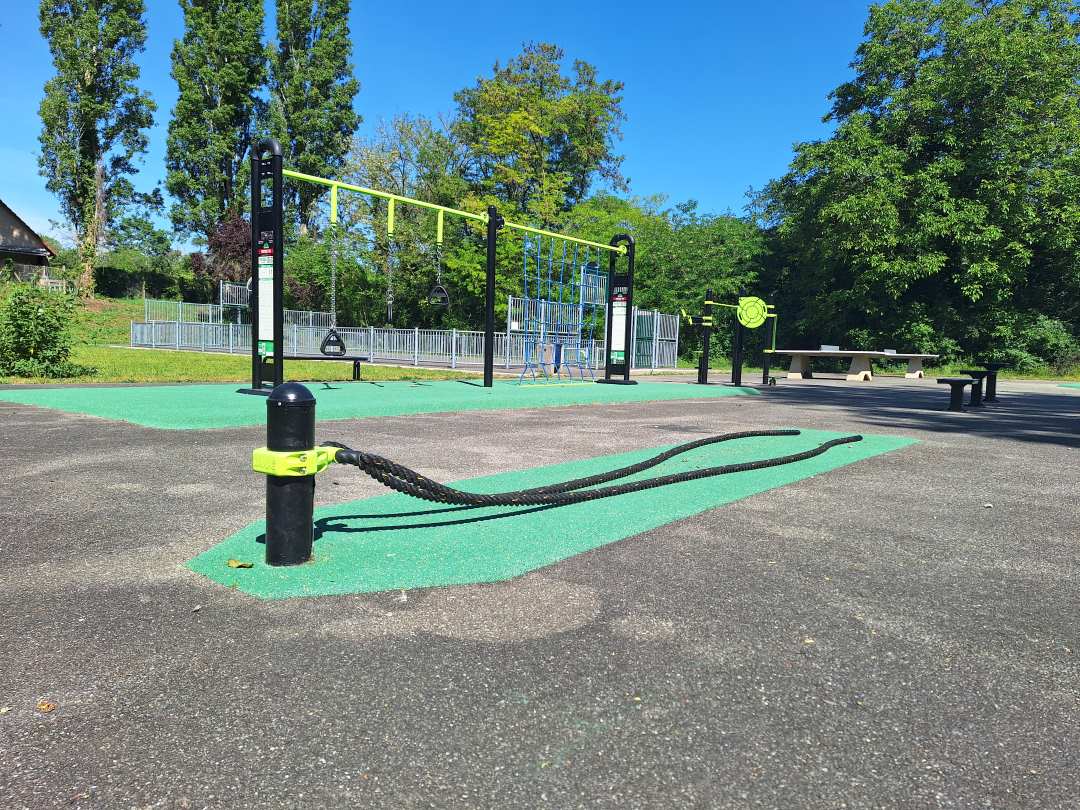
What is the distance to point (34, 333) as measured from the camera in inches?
487

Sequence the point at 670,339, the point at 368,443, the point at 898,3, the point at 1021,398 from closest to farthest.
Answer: the point at 368,443 → the point at 1021,398 → the point at 670,339 → the point at 898,3

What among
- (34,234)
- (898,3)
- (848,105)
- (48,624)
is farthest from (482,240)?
(48,624)

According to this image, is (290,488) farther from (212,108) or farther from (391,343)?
(212,108)

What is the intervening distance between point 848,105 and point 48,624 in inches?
1602

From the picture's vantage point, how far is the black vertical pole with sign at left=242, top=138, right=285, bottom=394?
950cm

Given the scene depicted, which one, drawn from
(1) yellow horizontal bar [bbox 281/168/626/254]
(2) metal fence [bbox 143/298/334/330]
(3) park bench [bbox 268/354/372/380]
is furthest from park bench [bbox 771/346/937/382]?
(2) metal fence [bbox 143/298/334/330]

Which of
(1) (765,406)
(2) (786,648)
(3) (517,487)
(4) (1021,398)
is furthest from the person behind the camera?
(4) (1021,398)

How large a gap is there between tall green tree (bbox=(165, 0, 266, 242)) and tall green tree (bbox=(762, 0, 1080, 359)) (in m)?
35.2

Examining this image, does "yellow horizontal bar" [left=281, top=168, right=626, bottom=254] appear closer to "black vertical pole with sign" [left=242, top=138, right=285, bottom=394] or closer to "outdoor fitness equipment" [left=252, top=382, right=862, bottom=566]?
"black vertical pole with sign" [left=242, top=138, right=285, bottom=394]

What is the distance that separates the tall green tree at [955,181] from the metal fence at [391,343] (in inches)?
439

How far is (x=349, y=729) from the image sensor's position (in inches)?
71.6

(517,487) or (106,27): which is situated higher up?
(106,27)

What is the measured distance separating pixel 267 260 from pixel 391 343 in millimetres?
16152

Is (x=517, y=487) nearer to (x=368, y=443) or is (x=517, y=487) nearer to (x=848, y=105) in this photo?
(x=368, y=443)
